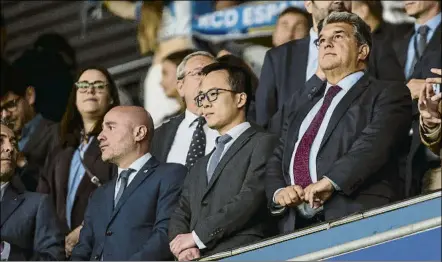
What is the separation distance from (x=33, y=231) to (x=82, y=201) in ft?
1.38

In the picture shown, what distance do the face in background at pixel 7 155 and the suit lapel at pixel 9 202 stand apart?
7 centimetres

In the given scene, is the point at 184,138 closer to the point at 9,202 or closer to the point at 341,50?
the point at 9,202

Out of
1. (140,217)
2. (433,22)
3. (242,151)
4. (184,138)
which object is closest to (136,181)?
(140,217)

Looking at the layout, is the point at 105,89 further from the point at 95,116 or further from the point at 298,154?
the point at 298,154

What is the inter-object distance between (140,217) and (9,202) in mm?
1132

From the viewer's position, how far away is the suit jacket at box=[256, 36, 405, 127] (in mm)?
9328

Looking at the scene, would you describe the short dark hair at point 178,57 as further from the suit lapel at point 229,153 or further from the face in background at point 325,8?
the suit lapel at point 229,153

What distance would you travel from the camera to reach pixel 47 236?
369 inches

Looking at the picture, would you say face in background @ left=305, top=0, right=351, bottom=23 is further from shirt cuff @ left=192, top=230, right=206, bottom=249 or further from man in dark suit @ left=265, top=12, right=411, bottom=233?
shirt cuff @ left=192, top=230, right=206, bottom=249

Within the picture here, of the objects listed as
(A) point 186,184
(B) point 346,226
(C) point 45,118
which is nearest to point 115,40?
(C) point 45,118

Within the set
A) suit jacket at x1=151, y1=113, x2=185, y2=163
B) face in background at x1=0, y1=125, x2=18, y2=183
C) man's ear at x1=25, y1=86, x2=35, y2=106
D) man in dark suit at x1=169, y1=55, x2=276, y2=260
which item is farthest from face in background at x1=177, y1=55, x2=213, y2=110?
man's ear at x1=25, y1=86, x2=35, y2=106

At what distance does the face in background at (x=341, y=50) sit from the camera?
8359mm

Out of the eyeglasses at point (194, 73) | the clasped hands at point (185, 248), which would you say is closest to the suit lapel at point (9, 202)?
the eyeglasses at point (194, 73)

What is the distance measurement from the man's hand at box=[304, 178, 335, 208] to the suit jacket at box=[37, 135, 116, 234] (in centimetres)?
198
